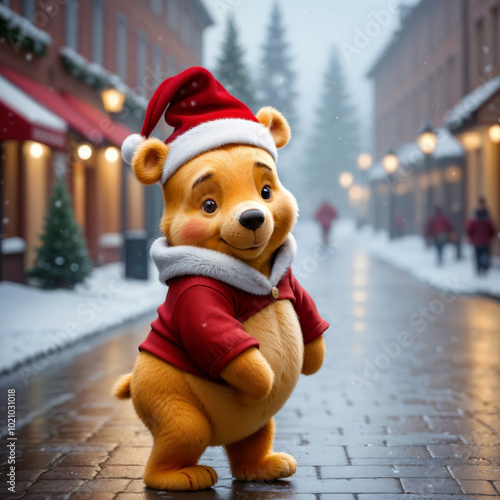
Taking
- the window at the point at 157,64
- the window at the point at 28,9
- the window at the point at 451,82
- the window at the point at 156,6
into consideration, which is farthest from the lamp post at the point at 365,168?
the window at the point at 28,9

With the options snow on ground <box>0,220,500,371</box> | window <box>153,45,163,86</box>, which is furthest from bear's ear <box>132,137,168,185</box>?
window <box>153,45,163,86</box>

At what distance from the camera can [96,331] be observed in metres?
10.4

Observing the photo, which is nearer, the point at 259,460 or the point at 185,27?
the point at 259,460

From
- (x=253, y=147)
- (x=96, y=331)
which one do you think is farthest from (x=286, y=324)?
(x=96, y=331)

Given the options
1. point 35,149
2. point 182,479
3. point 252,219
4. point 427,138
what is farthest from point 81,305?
point 427,138

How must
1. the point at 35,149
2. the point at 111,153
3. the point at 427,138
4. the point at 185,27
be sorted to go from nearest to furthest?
1. the point at 35,149
2. the point at 111,153
3. the point at 427,138
4. the point at 185,27

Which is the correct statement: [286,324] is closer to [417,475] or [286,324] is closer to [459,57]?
[417,475]

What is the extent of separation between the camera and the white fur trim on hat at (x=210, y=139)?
3.73m

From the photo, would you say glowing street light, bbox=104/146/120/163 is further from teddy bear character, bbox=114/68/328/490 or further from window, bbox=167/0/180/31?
teddy bear character, bbox=114/68/328/490

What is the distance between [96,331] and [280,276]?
23.2ft

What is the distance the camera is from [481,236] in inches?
706

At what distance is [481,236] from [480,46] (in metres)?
→ 10.8

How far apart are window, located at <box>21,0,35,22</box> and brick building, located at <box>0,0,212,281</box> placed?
0.02m

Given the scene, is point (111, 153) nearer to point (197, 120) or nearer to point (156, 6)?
point (156, 6)
